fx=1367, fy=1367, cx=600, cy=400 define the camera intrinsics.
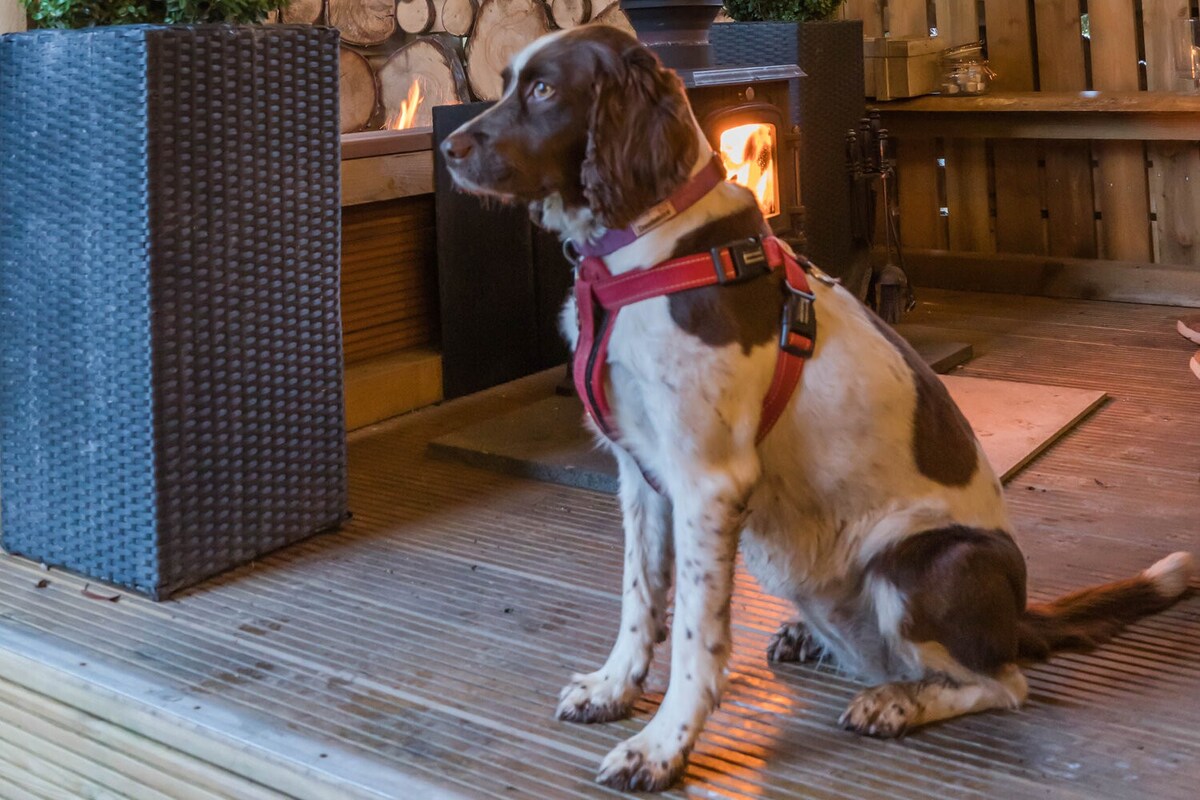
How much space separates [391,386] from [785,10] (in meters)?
1.94

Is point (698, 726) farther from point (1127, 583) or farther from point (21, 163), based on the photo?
point (21, 163)

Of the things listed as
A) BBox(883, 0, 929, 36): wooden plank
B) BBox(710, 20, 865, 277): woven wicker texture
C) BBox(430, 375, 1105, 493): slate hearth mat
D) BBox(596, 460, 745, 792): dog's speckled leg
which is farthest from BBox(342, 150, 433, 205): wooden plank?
BBox(883, 0, 929, 36): wooden plank

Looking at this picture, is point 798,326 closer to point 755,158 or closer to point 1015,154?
point 755,158

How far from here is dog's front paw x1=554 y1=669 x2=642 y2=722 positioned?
2129mm

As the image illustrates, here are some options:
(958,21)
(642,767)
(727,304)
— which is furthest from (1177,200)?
(642,767)

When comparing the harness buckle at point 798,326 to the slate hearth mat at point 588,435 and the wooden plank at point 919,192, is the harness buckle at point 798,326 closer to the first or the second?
the slate hearth mat at point 588,435

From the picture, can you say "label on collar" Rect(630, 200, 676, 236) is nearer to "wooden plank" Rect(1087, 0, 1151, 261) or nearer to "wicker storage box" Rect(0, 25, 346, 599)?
"wicker storage box" Rect(0, 25, 346, 599)

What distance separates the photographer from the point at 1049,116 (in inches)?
198

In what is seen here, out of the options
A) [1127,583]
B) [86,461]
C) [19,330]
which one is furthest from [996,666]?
[19,330]

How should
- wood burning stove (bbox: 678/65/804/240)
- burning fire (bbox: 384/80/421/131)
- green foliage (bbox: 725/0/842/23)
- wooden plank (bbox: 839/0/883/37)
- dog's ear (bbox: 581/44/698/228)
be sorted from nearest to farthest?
dog's ear (bbox: 581/44/698/228)
wood burning stove (bbox: 678/65/804/240)
burning fire (bbox: 384/80/421/131)
green foliage (bbox: 725/0/842/23)
wooden plank (bbox: 839/0/883/37)

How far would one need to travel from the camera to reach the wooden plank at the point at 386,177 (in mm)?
3783

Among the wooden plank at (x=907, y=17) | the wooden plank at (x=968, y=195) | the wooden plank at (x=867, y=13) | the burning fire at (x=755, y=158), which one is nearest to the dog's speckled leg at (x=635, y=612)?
the burning fire at (x=755, y=158)

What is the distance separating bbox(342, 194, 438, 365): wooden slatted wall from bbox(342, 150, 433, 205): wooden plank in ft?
0.28

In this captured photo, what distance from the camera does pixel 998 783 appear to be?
6.26ft
